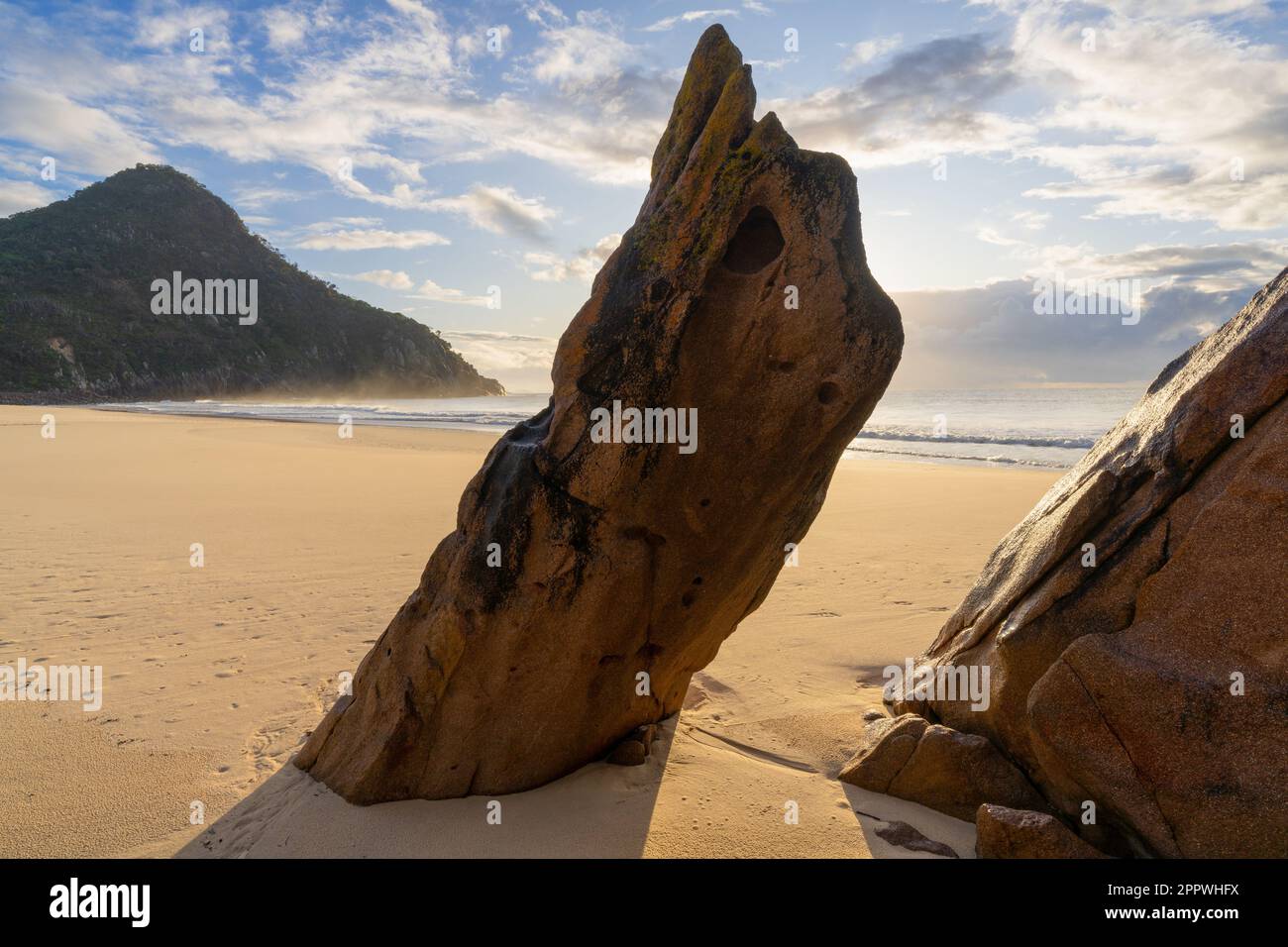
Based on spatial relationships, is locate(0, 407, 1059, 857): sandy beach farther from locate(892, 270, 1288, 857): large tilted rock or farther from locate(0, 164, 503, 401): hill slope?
locate(0, 164, 503, 401): hill slope

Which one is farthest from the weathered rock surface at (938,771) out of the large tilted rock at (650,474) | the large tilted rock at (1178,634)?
the large tilted rock at (650,474)

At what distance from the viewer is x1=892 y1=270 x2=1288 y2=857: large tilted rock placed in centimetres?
363

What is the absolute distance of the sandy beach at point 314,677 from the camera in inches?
177

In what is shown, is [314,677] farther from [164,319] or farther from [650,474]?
[164,319]

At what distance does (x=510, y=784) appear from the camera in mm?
4824

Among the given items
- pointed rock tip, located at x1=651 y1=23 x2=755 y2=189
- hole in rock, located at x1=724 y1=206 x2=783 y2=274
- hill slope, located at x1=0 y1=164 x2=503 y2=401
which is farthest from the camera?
hill slope, located at x1=0 y1=164 x2=503 y2=401

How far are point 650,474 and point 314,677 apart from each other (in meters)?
4.31

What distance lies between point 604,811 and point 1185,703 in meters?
3.07

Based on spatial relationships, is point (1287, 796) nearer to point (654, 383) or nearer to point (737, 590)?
point (737, 590)

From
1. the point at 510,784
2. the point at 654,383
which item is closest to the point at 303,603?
the point at 510,784

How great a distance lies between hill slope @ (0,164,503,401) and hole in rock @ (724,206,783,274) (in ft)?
205

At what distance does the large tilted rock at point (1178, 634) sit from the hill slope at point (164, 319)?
6380 cm

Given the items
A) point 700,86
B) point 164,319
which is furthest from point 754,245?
point 164,319

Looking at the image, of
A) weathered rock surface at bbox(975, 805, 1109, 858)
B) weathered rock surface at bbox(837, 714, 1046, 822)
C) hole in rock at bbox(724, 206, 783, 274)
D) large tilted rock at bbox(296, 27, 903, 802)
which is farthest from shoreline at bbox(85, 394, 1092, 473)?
weathered rock surface at bbox(975, 805, 1109, 858)
